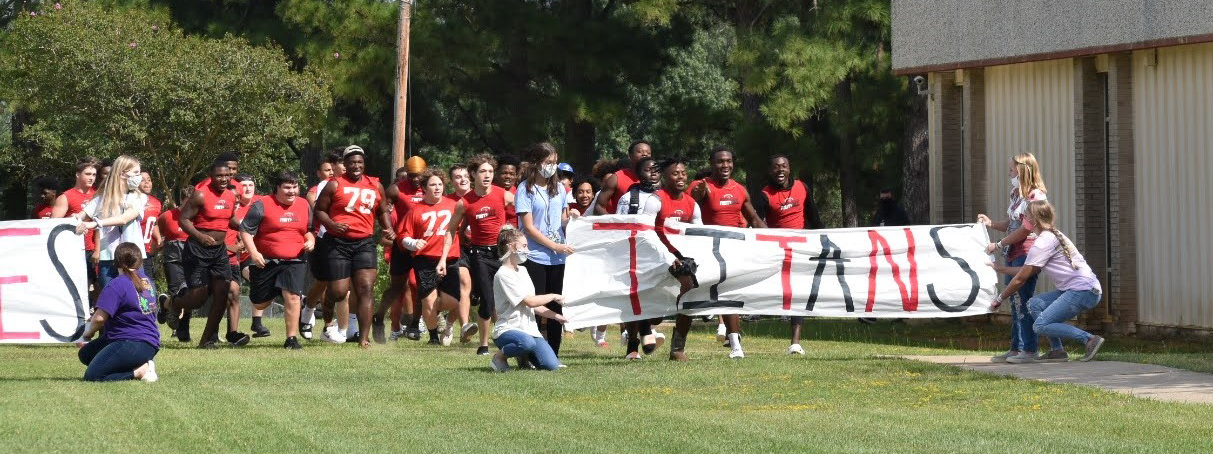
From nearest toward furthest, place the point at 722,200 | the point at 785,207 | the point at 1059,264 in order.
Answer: the point at 1059,264
the point at 722,200
the point at 785,207

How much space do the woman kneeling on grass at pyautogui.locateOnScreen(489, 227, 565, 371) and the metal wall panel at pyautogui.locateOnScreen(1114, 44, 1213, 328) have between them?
7.82 m

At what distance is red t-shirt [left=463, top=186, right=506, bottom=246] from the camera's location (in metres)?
15.5

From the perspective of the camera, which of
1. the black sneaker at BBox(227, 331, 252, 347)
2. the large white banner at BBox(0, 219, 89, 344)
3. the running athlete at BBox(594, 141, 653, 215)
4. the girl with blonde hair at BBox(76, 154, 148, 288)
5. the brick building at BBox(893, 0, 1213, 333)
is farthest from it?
the brick building at BBox(893, 0, 1213, 333)

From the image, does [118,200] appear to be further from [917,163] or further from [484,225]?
[917,163]

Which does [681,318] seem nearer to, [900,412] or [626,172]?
[626,172]

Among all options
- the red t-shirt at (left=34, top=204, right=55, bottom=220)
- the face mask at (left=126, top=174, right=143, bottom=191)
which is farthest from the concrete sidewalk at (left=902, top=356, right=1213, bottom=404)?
the red t-shirt at (left=34, top=204, right=55, bottom=220)

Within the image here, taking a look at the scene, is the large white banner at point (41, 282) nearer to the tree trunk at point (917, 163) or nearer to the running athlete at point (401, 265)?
the running athlete at point (401, 265)

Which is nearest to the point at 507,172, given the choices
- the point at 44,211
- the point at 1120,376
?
the point at 44,211

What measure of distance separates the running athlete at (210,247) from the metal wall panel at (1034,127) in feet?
30.1

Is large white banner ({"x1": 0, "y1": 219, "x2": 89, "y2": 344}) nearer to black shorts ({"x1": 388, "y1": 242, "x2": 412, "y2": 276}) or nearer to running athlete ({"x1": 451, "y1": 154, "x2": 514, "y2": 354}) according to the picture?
running athlete ({"x1": 451, "y1": 154, "x2": 514, "y2": 354})

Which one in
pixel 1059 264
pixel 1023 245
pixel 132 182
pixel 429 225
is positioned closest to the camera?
pixel 1059 264

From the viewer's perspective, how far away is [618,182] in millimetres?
15938

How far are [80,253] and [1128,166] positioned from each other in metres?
11.0

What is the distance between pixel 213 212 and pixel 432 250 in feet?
6.82
